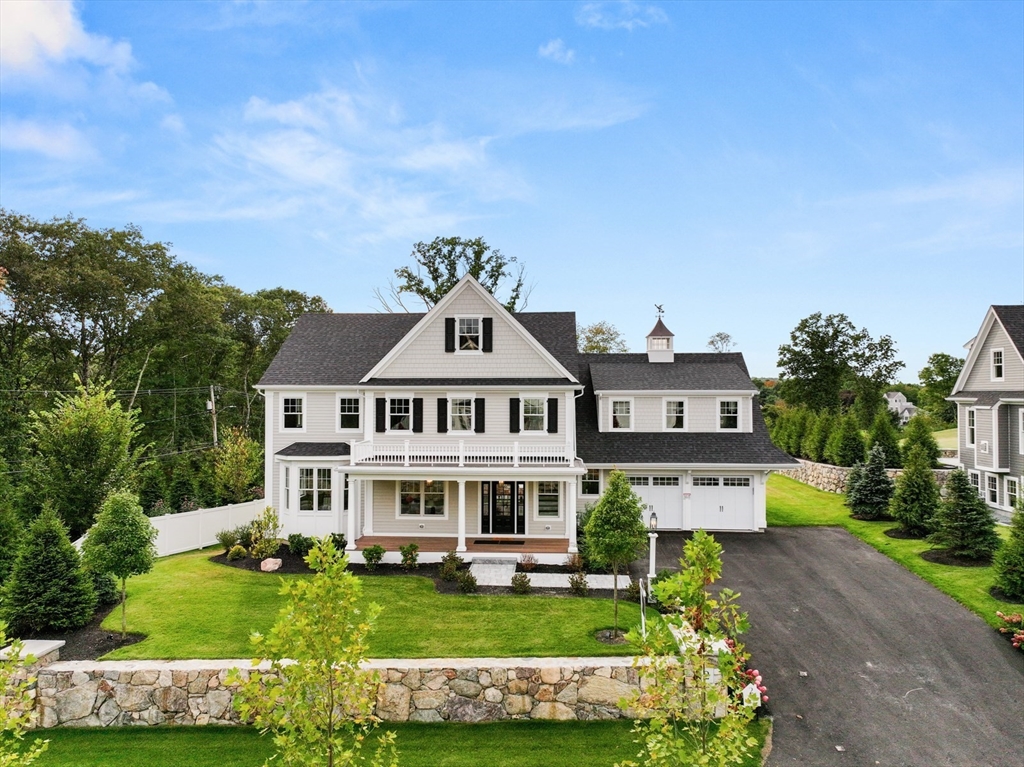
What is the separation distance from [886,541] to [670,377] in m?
9.97

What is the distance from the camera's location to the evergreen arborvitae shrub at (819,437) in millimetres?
33719

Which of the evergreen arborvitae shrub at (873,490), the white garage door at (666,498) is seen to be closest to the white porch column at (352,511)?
the white garage door at (666,498)

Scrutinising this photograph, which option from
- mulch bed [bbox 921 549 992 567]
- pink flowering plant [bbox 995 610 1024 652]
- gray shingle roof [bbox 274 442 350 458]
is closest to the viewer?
pink flowering plant [bbox 995 610 1024 652]

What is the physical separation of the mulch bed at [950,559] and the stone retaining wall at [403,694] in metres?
13.5

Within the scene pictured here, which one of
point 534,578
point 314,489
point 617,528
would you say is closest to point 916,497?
point 617,528

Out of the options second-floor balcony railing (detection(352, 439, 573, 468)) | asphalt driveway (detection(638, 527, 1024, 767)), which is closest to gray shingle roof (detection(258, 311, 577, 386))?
second-floor balcony railing (detection(352, 439, 573, 468))

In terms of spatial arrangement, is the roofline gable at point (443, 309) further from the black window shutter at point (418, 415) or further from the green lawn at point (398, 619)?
the green lawn at point (398, 619)

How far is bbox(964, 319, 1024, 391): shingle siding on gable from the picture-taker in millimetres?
22391

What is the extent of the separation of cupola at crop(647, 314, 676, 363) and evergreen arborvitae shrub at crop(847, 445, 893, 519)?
964cm

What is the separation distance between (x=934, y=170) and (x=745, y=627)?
974 inches

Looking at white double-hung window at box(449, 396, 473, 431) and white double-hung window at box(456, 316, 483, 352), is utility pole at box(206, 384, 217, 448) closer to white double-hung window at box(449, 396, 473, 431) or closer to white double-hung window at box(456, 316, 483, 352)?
white double-hung window at box(449, 396, 473, 431)

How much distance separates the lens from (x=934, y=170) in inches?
853

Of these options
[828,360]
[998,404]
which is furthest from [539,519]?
[828,360]

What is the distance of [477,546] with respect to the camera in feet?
62.0
